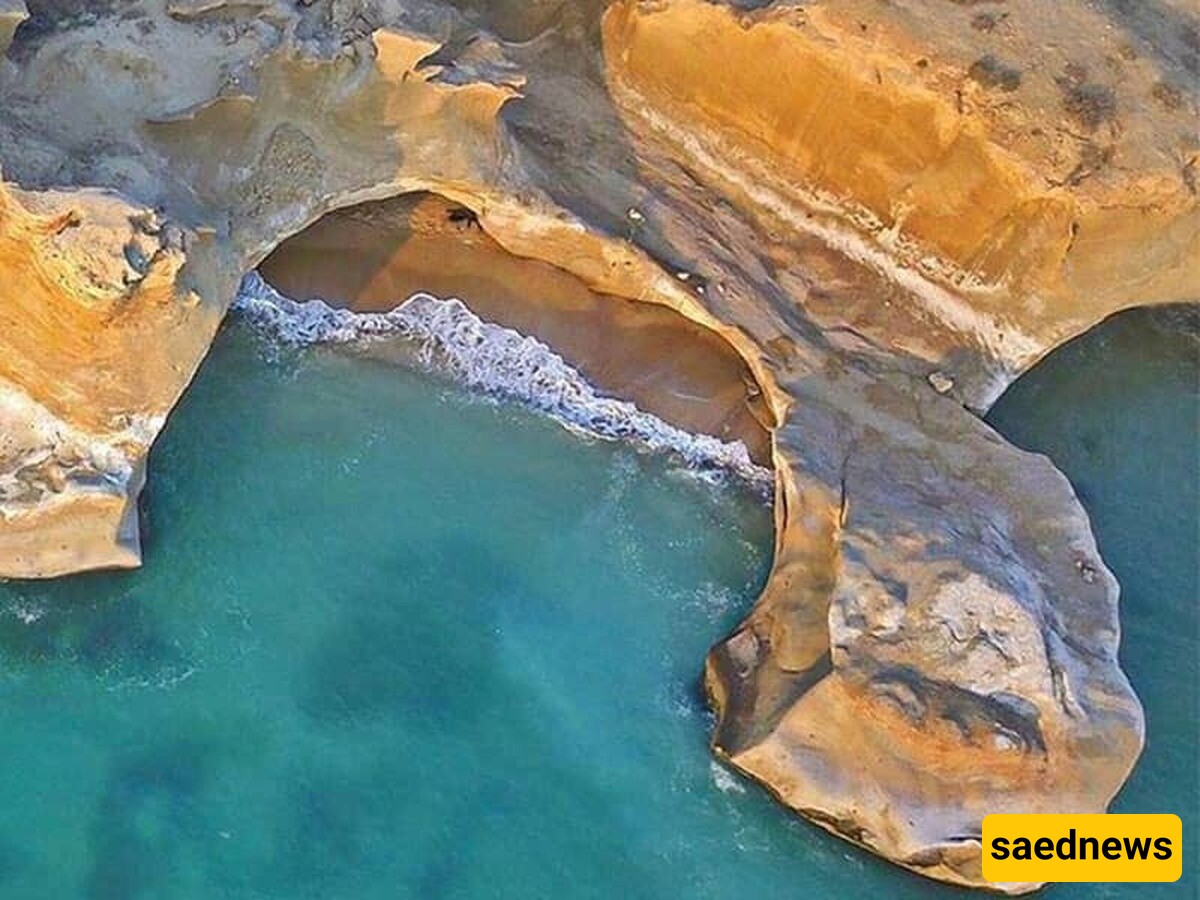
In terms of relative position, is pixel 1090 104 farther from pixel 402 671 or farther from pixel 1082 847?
pixel 402 671

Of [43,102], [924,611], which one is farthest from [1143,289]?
[43,102]

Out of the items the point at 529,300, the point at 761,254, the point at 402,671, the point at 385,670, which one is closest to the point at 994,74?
the point at 761,254

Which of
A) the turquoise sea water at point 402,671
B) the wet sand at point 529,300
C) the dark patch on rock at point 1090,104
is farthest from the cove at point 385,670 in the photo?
the dark patch on rock at point 1090,104

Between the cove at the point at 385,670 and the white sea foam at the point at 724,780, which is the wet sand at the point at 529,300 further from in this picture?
the white sea foam at the point at 724,780

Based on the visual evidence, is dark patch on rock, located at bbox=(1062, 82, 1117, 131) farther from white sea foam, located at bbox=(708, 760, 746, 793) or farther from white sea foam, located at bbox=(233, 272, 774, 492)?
white sea foam, located at bbox=(708, 760, 746, 793)

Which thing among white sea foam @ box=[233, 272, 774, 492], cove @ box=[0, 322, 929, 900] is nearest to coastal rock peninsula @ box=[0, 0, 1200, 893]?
white sea foam @ box=[233, 272, 774, 492]

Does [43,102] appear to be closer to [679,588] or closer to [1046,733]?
[679,588]
